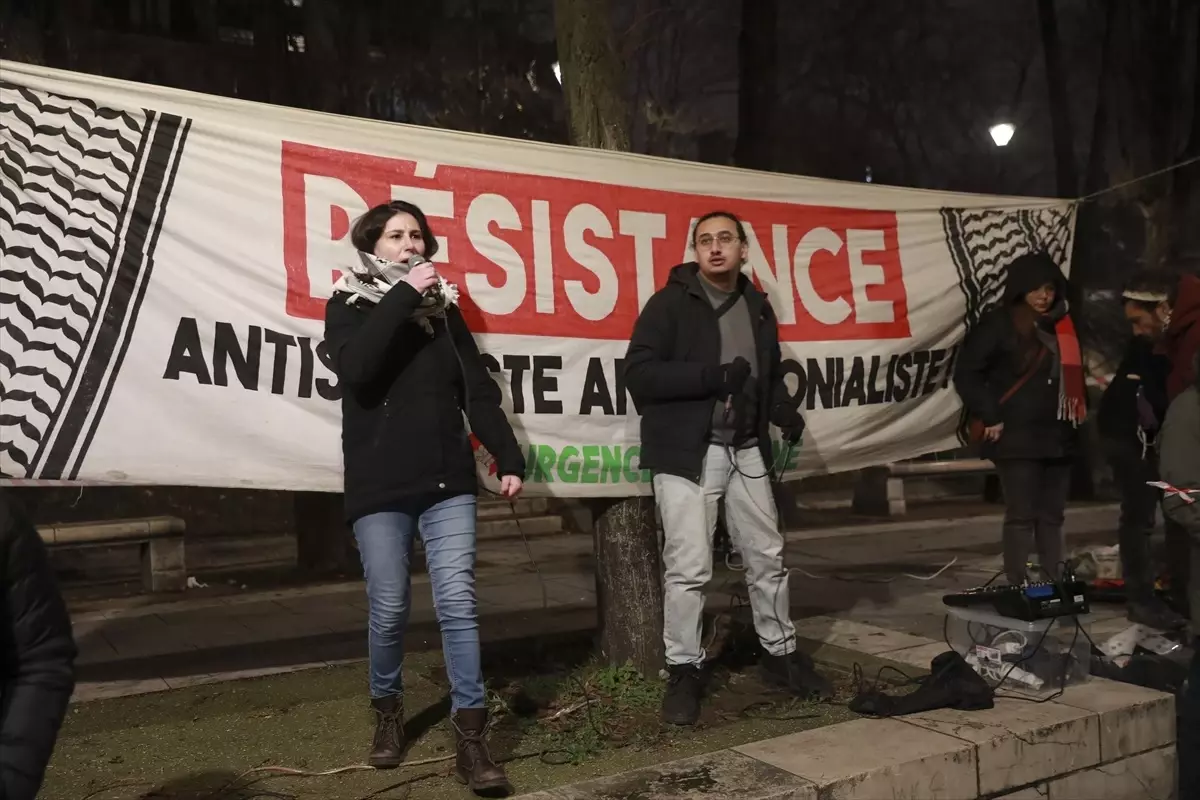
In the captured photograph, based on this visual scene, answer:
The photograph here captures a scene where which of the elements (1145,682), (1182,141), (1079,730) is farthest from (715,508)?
(1182,141)

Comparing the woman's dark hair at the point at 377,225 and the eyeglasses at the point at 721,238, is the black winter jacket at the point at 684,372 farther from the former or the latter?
the woman's dark hair at the point at 377,225

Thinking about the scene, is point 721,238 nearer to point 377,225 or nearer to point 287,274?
point 377,225

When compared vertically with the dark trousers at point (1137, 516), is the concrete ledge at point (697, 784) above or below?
below

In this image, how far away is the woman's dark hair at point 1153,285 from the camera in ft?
18.2

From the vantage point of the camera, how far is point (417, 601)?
7016 millimetres

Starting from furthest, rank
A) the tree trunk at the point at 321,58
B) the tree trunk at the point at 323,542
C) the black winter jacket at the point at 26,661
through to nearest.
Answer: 1. the tree trunk at the point at 321,58
2. the tree trunk at the point at 323,542
3. the black winter jacket at the point at 26,661

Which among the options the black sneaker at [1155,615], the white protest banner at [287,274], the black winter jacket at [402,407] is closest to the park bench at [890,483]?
the black sneaker at [1155,615]

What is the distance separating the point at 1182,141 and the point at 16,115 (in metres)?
14.6

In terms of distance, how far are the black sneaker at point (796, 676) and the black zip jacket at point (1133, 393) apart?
2.73 meters

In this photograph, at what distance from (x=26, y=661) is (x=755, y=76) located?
11.7 metres

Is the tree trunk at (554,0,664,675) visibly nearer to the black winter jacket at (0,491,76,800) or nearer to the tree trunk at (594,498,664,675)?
the tree trunk at (594,498,664,675)

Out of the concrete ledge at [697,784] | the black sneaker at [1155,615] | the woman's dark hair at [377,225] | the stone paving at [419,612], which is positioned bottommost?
the stone paving at [419,612]

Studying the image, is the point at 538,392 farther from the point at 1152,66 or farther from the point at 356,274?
the point at 1152,66

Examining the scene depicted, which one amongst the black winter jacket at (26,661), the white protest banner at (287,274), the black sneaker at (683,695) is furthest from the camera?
the black sneaker at (683,695)
